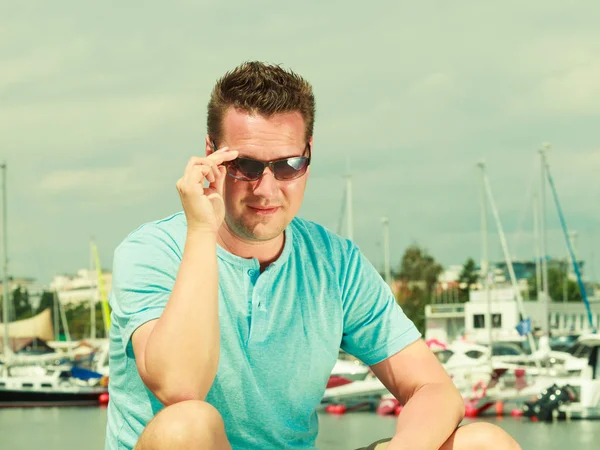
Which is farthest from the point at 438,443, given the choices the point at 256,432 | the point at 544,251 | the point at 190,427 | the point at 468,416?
the point at 544,251

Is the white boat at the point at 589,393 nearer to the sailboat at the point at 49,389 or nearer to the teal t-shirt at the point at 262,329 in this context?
the sailboat at the point at 49,389

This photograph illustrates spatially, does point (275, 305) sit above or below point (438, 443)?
above

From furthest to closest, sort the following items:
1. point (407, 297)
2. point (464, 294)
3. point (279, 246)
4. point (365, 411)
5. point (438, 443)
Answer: point (464, 294), point (407, 297), point (365, 411), point (279, 246), point (438, 443)

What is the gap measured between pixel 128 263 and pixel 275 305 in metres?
0.45

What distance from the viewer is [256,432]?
10.1 feet

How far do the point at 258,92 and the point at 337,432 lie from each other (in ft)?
81.5

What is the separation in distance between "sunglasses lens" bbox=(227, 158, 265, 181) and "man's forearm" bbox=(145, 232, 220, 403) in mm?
380

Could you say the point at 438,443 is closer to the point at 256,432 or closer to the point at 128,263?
the point at 256,432

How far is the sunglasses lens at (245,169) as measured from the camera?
10.2 feet

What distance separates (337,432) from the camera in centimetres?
2727

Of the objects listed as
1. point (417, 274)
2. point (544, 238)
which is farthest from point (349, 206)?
point (417, 274)

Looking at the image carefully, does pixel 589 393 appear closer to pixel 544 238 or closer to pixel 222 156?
pixel 544 238

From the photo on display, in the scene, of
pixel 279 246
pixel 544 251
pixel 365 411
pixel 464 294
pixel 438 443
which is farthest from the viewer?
pixel 464 294

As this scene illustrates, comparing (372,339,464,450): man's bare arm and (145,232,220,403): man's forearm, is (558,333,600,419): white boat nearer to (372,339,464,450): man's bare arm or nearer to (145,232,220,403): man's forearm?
(372,339,464,450): man's bare arm
